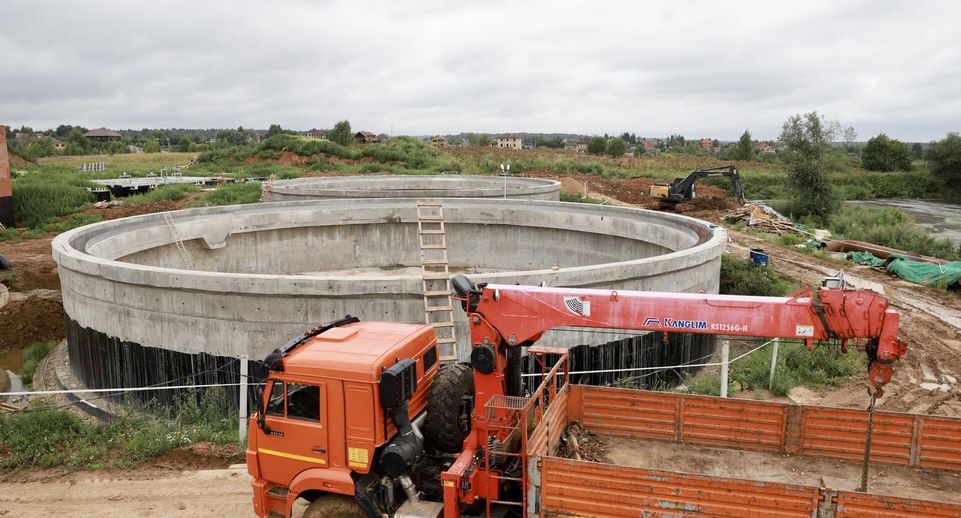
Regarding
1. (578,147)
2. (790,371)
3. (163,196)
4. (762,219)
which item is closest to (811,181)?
(762,219)

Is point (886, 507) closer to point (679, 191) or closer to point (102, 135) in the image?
point (679, 191)

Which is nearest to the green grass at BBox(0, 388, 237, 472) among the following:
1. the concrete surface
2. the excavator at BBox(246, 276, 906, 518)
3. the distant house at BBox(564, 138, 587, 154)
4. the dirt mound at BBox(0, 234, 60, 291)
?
the concrete surface

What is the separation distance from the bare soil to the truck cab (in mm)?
2463

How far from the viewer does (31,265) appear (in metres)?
22.0

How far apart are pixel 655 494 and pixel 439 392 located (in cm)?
217

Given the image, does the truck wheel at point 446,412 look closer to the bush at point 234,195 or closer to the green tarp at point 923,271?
the green tarp at point 923,271

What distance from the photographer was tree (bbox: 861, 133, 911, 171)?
73375mm

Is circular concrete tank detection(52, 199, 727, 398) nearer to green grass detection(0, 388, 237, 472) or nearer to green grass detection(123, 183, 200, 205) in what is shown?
green grass detection(0, 388, 237, 472)

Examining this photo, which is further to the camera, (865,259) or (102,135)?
(102,135)

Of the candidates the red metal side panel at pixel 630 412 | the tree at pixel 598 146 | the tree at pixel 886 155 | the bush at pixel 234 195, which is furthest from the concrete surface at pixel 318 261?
the tree at pixel 598 146

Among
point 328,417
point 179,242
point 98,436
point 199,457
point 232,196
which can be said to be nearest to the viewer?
point 328,417

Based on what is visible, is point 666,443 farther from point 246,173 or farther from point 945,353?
point 246,173

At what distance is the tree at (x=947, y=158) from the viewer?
59.8 metres

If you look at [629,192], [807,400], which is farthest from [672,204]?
[807,400]
